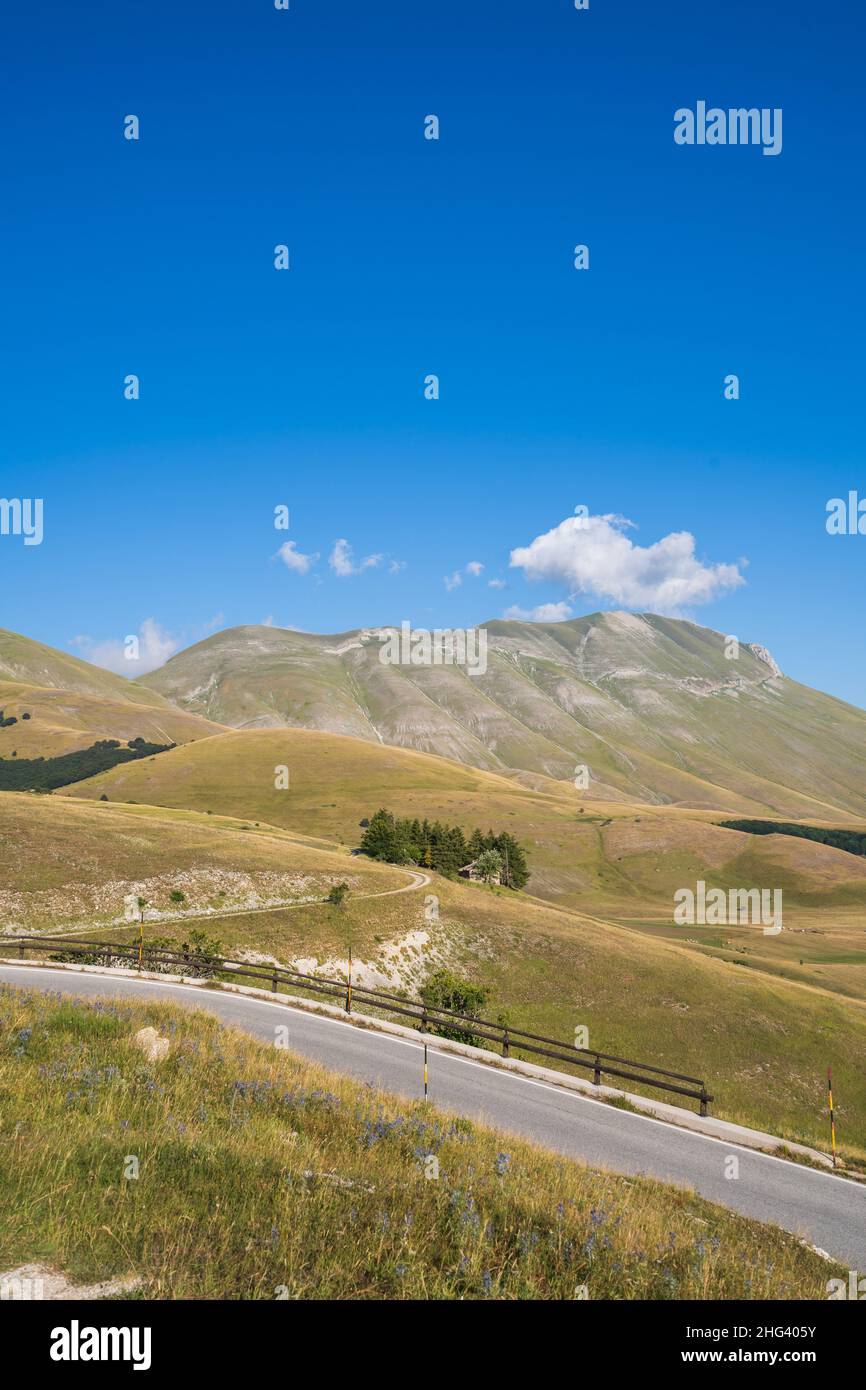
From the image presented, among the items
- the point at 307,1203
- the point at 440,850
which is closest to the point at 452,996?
the point at 307,1203

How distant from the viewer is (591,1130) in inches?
787

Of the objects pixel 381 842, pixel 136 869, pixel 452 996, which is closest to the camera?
pixel 452 996

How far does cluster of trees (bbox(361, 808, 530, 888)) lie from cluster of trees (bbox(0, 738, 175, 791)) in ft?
327

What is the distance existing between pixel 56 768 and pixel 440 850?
409 feet

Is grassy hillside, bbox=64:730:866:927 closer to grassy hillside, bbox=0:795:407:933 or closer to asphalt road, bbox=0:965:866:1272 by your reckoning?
grassy hillside, bbox=0:795:407:933

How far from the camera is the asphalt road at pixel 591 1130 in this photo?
16.1 metres

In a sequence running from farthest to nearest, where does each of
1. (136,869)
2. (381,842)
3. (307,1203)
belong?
1. (381,842)
2. (136,869)
3. (307,1203)

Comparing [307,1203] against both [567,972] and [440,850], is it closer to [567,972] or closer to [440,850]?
[567,972]

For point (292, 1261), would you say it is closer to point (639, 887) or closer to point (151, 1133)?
point (151, 1133)
